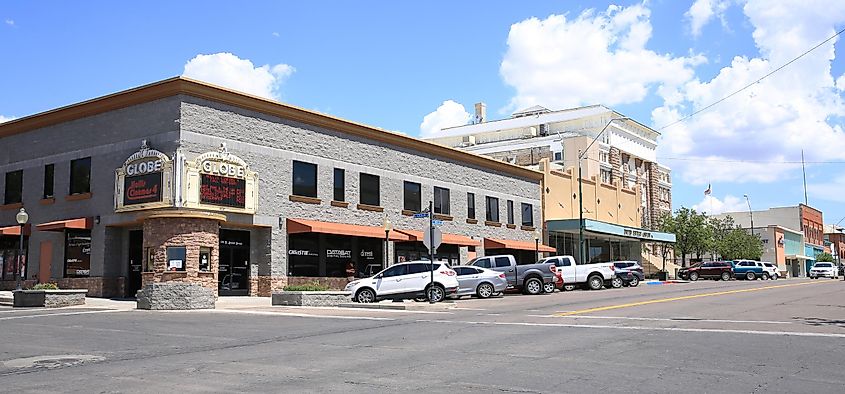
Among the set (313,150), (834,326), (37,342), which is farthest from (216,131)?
(834,326)

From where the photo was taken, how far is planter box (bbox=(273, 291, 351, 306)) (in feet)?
85.6

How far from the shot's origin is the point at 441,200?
42.8 meters

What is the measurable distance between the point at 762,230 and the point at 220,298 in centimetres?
8925

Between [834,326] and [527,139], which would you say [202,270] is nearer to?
[834,326]

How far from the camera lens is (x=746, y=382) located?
936 cm

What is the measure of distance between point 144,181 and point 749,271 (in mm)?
48618

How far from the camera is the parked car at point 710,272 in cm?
6078

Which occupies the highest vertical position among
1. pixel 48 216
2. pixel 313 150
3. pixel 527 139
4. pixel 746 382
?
pixel 527 139

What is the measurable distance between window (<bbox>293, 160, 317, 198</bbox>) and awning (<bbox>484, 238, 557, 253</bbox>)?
14.6 meters

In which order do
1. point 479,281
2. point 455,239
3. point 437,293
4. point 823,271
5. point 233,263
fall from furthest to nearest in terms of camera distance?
point 823,271
point 455,239
point 233,263
point 479,281
point 437,293

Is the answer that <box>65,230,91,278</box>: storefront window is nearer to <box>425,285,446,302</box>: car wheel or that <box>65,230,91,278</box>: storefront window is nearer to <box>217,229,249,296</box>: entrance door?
<box>217,229,249,296</box>: entrance door

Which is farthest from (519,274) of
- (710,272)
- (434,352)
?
(710,272)

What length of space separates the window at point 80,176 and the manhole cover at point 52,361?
21958 millimetres

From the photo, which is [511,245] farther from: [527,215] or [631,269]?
[631,269]
